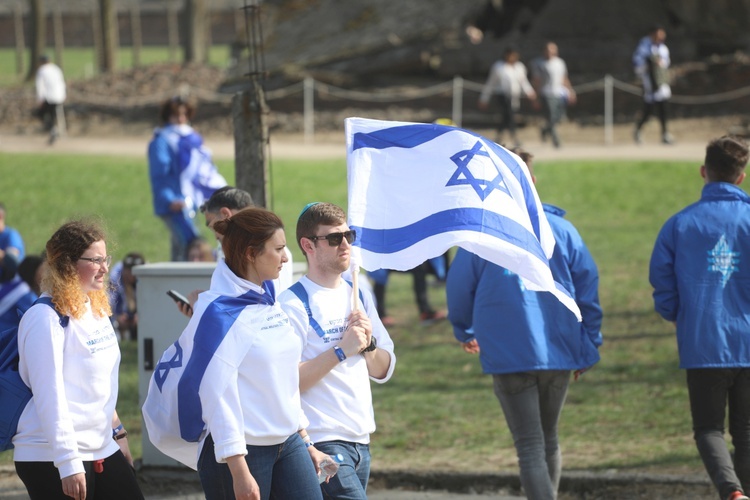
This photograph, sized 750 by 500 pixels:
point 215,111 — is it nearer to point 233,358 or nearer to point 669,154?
point 669,154

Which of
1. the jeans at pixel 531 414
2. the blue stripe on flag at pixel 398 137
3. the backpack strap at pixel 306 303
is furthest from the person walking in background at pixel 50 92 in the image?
the backpack strap at pixel 306 303

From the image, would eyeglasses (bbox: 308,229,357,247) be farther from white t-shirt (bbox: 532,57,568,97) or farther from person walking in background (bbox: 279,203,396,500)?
white t-shirt (bbox: 532,57,568,97)

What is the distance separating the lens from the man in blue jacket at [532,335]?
237 inches

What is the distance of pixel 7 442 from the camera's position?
4602 millimetres

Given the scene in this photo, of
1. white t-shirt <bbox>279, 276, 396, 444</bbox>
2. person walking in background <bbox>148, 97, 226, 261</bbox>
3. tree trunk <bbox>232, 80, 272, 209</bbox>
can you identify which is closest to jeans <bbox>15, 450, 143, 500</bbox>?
white t-shirt <bbox>279, 276, 396, 444</bbox>

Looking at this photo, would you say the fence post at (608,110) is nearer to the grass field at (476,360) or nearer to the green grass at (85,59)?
the grass field at (476,360)

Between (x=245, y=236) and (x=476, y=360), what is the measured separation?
6.68 meters

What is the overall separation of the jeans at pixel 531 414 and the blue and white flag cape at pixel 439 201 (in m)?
0.80

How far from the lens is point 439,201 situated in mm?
5434

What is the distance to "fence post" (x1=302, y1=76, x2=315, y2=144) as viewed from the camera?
25.7 m

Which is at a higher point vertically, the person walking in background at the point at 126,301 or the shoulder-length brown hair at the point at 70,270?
the shoulder-length brown hair at the point at 70,270

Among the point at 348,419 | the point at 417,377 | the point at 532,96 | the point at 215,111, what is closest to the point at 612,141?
the point at 532,96

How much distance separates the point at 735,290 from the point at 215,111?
74.0ft

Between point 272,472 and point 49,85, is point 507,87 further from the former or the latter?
point 272,472
